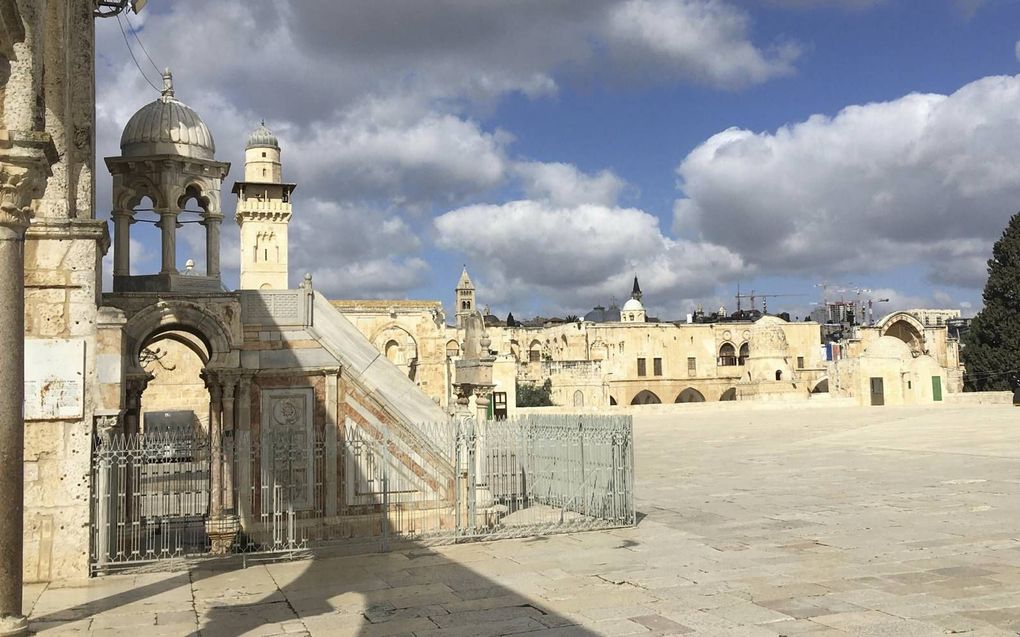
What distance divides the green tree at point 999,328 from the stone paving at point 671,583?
3967 centimetres

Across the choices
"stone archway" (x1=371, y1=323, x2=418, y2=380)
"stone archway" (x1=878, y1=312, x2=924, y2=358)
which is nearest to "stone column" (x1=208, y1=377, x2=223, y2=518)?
"stone archway" (x1=371, y1=323, x2=418, y2=380)

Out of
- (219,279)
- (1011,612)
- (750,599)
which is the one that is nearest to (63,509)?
(219,279)

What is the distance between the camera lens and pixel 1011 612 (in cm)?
674

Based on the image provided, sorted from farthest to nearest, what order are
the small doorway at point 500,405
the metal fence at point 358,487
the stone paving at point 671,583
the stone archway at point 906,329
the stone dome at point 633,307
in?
1. the stone dome at point 633,307
2. the stone archway at point 906,329
3. the small doorway at point 500,405
4. the metal fence at point 358,487
5. the stone paving at point 671,583

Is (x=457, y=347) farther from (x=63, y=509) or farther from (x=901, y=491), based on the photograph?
(x=63, y=509)

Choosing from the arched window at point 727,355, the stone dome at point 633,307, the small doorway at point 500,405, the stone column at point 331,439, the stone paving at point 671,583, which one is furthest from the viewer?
the stone dome at point 633,307

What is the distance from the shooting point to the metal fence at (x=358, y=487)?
33.1 feet

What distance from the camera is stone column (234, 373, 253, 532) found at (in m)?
10.5

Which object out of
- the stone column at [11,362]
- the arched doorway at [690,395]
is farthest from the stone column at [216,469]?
the arched doorway at [690,395]

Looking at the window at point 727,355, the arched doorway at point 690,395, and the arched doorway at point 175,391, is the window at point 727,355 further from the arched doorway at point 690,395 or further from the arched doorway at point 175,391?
the arched doorway at point 175,391

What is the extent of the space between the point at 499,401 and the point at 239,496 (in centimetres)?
2291

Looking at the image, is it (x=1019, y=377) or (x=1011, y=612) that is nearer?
(x=1011, y=612)

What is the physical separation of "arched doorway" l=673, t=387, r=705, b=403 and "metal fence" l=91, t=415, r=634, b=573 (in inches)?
2379

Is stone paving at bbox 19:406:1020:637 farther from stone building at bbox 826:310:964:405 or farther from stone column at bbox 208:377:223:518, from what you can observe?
stone building at bbox 826:310:964:405
